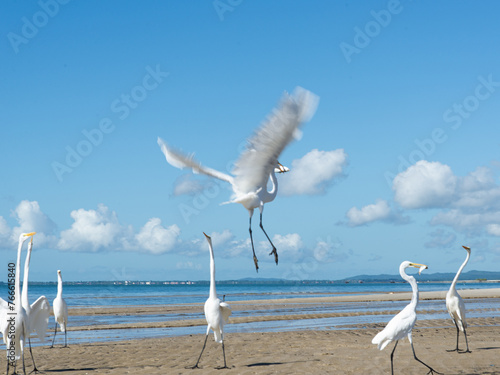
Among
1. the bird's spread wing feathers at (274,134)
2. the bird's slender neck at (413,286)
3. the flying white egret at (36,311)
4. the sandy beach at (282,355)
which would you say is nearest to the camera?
the bird's spread wing feathers at (274,134)

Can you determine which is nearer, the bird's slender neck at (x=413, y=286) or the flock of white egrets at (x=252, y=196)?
the flock of white egrets at (x=252, y=196)

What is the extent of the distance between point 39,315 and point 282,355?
508cm

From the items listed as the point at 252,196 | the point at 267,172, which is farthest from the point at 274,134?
the point at 252,196

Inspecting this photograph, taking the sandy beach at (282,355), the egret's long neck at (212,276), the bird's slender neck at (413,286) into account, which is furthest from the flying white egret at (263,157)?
the sandy beach at (282,355)

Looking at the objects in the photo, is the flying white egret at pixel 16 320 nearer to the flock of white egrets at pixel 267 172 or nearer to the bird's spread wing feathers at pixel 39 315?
the bird's spread wing feathers at pixel 39 315

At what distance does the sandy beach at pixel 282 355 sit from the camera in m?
10.4

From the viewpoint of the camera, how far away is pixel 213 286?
34.5 feet

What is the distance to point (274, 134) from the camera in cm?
896

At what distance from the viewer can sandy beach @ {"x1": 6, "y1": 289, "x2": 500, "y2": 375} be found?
34.2 ft

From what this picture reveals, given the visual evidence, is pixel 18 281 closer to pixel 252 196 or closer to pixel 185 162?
pixel 185 162

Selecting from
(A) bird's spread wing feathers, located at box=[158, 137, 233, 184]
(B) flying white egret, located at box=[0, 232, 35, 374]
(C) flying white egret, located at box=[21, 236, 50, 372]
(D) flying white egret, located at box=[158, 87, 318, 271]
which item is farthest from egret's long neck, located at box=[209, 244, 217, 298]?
(B) flying white egret, located at box=[0, 232, 35, 374]

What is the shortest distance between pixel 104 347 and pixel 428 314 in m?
14.1

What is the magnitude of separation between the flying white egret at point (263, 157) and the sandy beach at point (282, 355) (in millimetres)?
2739

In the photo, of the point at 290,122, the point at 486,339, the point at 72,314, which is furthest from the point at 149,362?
the point at 72,314
